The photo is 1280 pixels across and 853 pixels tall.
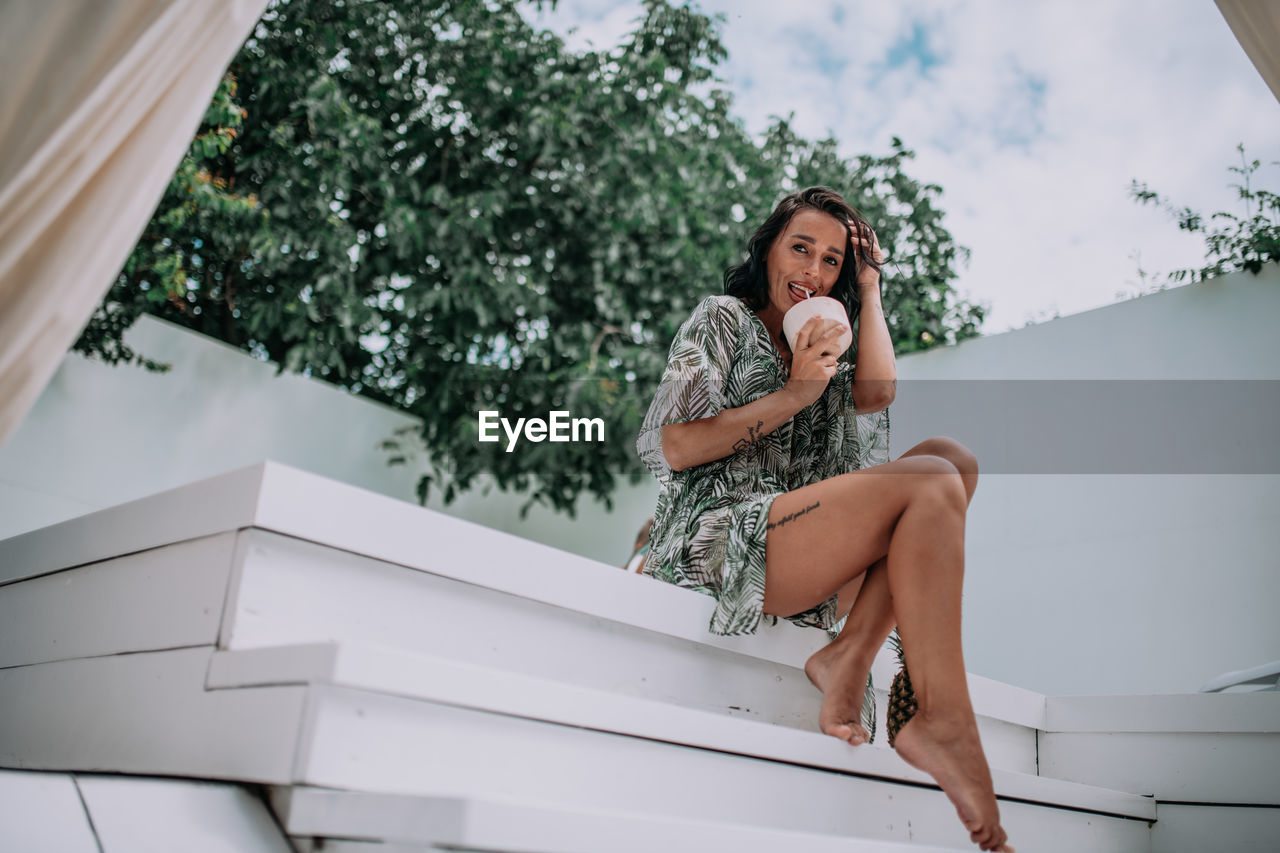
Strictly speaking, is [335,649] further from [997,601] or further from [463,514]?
[463,514]

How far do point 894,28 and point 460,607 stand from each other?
4788mm

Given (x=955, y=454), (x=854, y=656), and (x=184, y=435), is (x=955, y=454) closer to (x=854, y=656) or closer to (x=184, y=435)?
(x=854, y=656)

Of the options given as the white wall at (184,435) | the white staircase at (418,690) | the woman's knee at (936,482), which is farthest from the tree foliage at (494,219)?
the woman's knee at (936,482)

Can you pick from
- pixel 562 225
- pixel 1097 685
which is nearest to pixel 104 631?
pixel 1097 685

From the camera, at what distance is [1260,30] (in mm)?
1620

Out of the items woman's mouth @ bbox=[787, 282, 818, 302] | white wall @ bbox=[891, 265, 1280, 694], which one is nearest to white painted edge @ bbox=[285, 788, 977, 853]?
woman's mouth @ bbox=[787, 282, 818, 302]

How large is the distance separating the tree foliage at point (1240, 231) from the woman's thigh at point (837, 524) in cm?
279

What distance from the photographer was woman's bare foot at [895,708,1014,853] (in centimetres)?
122

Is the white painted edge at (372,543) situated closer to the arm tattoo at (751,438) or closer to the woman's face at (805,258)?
the arm tattoo at (751,438)

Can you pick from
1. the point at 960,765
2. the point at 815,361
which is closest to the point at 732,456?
the point at 815,361

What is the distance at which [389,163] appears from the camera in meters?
5.09

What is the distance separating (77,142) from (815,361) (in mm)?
1087

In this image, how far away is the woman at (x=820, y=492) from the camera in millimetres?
1321

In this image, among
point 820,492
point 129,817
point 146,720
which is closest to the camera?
point 129,817
